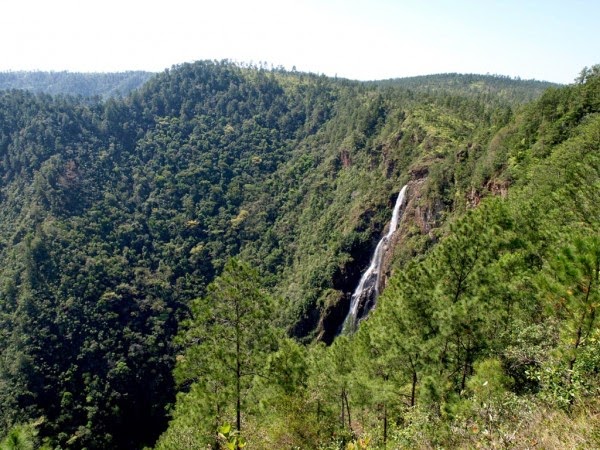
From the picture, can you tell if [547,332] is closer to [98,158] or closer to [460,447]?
[460,447]

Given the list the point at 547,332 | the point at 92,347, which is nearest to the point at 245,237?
the point at 92,347

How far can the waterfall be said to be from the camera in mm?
51750

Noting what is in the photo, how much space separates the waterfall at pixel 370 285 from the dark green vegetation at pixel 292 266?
2180 mm

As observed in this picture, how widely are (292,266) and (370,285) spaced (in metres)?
27.7

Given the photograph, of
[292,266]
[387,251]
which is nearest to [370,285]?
[387,251]

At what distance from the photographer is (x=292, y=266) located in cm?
7906

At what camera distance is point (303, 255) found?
75.7 metres

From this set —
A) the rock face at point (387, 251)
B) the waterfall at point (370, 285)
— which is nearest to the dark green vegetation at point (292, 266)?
the rock face at point (387, 251)

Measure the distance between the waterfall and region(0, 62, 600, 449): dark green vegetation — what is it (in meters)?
2.18

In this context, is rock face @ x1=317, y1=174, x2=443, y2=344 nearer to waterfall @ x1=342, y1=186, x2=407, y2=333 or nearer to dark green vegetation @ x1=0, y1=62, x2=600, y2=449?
dark green vegetation @ x1=0, y1=62, x2=600, y2=449

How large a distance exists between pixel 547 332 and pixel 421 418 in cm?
379

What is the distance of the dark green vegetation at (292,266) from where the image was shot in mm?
11406

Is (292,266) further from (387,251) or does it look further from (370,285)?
(387,251)

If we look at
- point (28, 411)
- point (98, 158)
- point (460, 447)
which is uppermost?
point (460, 447)
